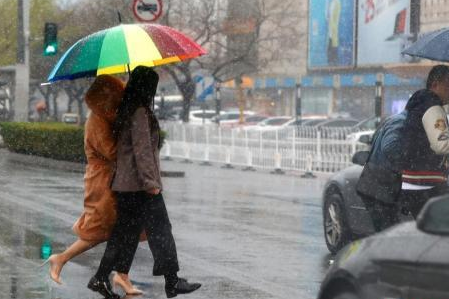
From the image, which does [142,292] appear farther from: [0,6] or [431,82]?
[0,6]

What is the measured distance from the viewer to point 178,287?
890 cm

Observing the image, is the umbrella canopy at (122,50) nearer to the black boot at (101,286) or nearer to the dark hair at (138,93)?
the dark hair at (138,93)

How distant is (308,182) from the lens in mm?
26125

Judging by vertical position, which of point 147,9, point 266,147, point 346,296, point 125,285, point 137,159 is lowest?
point 266,147

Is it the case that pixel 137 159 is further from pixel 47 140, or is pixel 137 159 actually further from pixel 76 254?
pixel 47 140

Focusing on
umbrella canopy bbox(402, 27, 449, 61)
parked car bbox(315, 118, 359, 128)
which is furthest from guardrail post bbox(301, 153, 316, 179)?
parked car bbox(315, 118, 359, 128)

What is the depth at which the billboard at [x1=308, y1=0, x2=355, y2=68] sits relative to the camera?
64500 millimetres

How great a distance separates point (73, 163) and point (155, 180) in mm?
18855

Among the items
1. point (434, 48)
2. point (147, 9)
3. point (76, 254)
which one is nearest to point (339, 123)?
point (147, 9)

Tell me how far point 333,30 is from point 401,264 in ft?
201

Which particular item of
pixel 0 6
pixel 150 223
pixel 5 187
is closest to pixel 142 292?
pixel 150 223

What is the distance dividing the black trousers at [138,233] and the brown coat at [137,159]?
113 millimetres

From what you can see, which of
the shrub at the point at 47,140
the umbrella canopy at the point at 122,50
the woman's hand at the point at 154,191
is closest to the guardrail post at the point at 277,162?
the shrub at the point at 47,140

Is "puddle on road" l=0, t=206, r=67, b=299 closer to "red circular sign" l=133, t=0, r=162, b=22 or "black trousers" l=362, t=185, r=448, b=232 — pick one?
"black trousers" l=362, t=185, r=448, b=232
